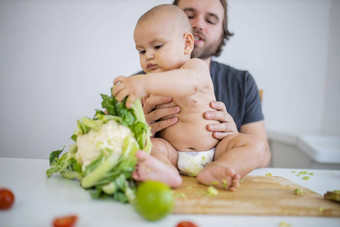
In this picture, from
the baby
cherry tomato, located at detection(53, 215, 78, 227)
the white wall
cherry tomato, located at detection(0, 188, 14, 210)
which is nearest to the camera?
cherry tomato, located at detection(53, 215, 78, 227)

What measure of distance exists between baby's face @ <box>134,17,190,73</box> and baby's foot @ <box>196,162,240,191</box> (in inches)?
20.3

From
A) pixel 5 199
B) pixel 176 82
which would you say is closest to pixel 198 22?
pixel 176 82

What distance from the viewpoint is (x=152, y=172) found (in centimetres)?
80

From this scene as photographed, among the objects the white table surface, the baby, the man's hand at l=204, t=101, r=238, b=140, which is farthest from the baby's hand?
the man's hand at l=204, t=101, r=238, b=140

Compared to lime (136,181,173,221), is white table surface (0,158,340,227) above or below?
below

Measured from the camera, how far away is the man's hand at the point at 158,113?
1200mm

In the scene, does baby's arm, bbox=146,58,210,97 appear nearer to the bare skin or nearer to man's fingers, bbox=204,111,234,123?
the bare skin

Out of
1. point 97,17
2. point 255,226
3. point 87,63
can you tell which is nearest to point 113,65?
point 87,63

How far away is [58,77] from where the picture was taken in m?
2.96

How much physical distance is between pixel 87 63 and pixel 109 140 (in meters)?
2.36

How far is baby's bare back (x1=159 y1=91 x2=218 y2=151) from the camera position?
3.83 feet

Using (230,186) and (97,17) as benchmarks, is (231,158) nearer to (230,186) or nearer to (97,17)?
(230,186)

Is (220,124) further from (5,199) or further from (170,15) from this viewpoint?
(5,199)

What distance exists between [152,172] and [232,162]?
12.7 inches
